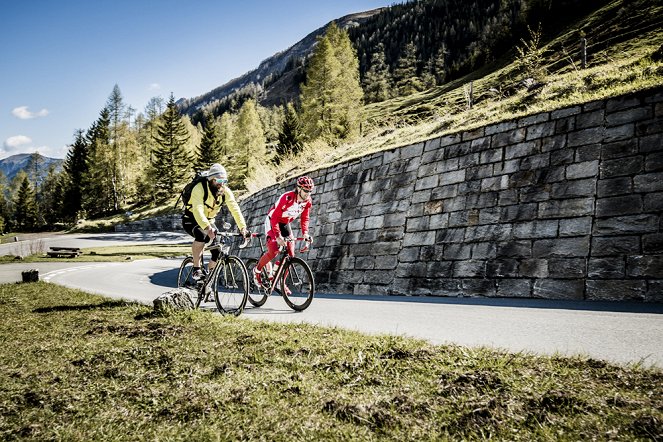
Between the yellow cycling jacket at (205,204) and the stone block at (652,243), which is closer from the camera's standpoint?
the stone block at (652,243)

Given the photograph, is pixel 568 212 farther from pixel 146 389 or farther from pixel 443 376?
pixel 146 389

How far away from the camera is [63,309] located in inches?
266

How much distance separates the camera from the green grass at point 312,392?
225cm

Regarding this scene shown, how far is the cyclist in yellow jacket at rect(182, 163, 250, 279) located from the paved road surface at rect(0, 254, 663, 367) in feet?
4.60

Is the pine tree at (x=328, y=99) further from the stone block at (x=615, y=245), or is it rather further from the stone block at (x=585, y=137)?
the stone block at (x=615, y=245)

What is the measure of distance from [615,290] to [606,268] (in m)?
0.35

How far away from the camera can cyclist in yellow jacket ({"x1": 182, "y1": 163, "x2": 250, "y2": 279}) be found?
21.4 feet

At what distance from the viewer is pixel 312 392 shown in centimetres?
283

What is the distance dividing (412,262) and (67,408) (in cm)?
668

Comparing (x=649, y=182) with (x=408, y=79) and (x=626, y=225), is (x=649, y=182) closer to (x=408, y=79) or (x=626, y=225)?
(x=626, y=225)


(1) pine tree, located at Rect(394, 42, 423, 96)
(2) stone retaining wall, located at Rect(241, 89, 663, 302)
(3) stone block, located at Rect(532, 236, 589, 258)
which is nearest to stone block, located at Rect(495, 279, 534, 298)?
(2) stone retaining wall, located at Rect(241, 89, 663, 302)

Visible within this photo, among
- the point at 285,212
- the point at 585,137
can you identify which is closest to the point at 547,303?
the point at 585,137

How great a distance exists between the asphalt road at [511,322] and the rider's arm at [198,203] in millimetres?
1838

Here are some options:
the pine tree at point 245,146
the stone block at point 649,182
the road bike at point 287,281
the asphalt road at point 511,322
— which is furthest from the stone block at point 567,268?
the pine tree at point 245,146
